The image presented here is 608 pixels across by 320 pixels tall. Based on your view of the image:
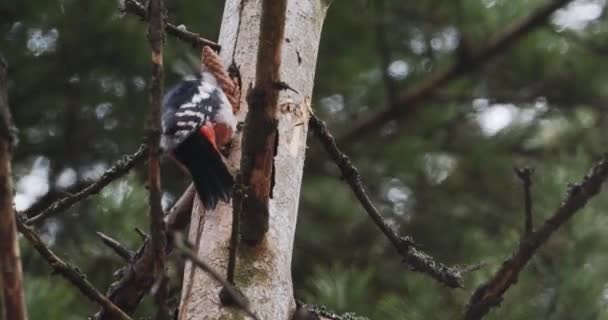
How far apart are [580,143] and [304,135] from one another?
7.44ft

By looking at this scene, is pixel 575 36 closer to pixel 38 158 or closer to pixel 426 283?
pixel 426 283

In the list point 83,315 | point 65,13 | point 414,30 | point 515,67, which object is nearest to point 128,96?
point 65,13

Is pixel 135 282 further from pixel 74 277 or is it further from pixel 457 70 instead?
pixel 457 70

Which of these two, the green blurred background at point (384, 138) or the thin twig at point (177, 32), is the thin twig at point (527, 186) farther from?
the thin twig at point (177, 32)

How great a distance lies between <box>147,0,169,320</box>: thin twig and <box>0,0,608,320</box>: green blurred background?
50.8 inches

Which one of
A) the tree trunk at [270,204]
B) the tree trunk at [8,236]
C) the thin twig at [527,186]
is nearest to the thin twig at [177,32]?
the tree trunk at [270,204]

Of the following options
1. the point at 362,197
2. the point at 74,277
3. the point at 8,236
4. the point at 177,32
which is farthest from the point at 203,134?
the point at 8,236

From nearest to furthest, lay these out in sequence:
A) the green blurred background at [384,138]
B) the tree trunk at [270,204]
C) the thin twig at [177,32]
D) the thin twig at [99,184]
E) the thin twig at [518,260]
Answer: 1. the tree trunk at [270,204]
2. the thin twig at [518,260]
3. the thin twig at [99,184]
4. the thin twig at [177,32]
5. the green blurred background at [384,138]

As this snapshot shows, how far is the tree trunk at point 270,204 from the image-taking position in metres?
1.65

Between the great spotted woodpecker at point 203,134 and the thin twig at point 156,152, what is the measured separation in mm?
617

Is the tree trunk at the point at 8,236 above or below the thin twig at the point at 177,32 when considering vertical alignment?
below

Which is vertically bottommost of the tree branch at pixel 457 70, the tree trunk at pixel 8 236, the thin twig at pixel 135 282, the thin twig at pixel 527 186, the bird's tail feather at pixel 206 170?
the tree trunk at pixel 8 236

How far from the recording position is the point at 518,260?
1843 mm

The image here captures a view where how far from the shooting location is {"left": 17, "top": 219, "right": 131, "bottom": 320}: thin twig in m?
1.45
